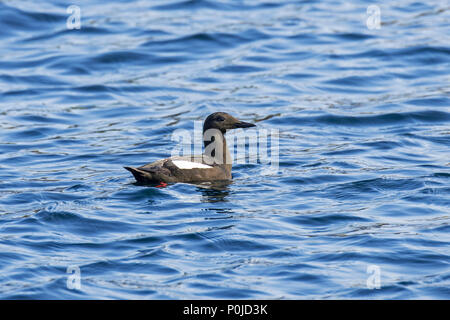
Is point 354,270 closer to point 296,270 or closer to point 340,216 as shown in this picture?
point 296,270

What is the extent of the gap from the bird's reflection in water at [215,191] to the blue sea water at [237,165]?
5cm

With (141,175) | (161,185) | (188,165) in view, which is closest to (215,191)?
(188,165)

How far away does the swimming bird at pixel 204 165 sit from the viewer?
10.0 m

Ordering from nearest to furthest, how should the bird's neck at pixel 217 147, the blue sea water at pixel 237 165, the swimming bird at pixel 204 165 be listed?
the blue sea water at pixel 237 165
the swimming bird at pixel 204 165
the bird's neck at pixel 217 147

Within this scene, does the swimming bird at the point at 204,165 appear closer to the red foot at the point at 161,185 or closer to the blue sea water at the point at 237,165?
the red foot at the point at 161,185

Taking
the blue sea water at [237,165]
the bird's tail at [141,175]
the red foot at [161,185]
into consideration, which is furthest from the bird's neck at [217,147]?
the bird's tail at [141,175]

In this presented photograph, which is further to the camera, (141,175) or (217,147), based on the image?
(217,147)

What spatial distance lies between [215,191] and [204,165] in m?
0.59

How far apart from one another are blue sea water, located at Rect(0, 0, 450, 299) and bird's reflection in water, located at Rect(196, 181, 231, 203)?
2.0 inches

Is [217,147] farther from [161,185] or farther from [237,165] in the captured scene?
[161,185]

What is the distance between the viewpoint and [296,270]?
291 inches

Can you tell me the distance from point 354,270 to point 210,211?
91.2 inches

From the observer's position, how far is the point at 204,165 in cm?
1051
